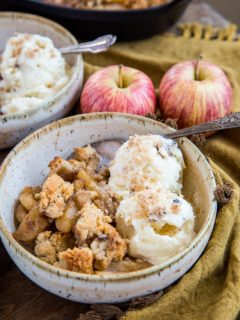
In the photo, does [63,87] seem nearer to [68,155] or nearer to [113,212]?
[68,155]

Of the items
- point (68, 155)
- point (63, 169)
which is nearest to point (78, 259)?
point (63, 169)

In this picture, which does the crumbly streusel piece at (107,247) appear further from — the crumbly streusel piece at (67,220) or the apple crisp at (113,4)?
the apple crisp at (113,4)

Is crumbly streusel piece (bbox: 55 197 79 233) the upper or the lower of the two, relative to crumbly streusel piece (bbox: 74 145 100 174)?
lower

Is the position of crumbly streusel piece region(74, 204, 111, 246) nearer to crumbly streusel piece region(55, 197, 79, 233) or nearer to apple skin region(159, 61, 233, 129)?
crumbly streusel piece region(55, 197, 79, 233)

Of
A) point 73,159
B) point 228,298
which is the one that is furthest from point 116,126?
point 228,298

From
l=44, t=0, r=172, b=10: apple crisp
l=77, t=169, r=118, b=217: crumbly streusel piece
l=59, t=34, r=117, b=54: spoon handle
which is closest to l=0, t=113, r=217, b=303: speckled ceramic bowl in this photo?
l=77, t=169, r=118, b=217: crumbly streusel piece

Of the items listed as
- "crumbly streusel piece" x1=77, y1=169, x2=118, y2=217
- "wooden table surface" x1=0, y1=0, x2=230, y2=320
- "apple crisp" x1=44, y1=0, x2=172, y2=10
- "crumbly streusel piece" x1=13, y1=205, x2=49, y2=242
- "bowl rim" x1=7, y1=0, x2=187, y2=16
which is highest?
"bowl rim" x1=7, y1=0, x2=187, y2=16

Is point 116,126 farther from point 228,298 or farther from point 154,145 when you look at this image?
point 228,298
